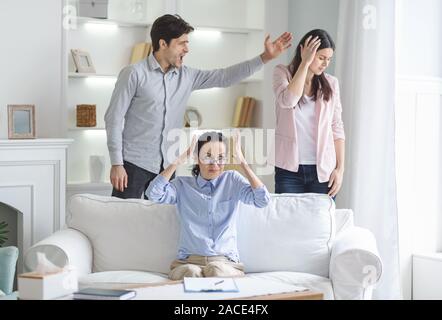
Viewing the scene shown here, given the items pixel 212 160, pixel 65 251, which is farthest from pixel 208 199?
pixel 65 251

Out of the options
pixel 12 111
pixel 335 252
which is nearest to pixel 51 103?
pixel 12 111

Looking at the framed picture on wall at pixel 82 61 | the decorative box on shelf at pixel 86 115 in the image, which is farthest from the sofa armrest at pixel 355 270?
the framed picture on wall at pixel 82 61

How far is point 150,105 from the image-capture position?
4.13 m

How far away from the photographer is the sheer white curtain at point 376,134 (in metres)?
4.50

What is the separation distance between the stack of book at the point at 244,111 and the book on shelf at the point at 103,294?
3053 millimetres

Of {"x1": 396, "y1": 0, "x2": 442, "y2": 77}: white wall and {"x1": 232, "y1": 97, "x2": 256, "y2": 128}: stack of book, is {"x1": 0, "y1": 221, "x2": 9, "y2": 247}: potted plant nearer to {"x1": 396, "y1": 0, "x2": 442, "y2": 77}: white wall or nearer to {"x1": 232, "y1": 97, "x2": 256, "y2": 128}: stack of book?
{"x1": 232, "y1": 97, "x2": 256, "y2": 128}: stack of book

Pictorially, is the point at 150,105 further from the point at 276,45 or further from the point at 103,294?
the point at 103,294

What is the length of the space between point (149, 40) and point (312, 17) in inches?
43.2

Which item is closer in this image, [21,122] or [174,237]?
[174,237]

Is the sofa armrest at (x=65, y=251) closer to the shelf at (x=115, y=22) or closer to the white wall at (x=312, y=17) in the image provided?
the shelf at (x=115, y=22)

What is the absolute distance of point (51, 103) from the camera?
4902mm

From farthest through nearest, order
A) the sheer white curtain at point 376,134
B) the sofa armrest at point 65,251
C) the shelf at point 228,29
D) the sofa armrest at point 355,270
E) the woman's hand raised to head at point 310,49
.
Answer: the shelf at point 228,29 < the sheer white curtain at point 376,134 < the woman's hand raised to head at point 310,49 < the sofa armrest at point 65,251 < the sofa armrest at point 355,270
